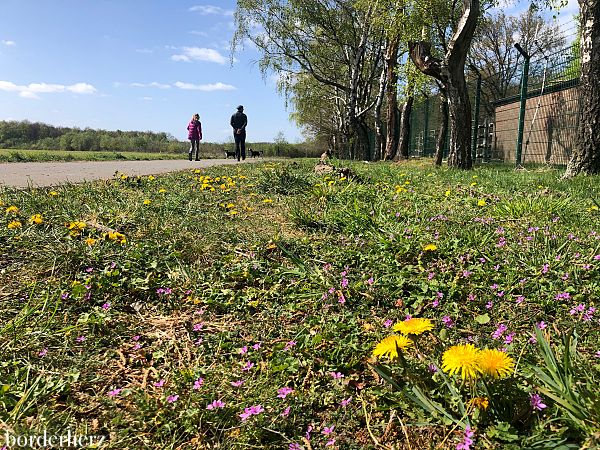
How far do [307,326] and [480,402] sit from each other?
0.92 m

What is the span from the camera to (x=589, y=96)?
6.23 meters

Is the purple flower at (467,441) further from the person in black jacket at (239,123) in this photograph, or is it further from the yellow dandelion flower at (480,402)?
the person in black jacket at (239,123)

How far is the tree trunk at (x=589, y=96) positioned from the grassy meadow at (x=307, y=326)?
139 inches

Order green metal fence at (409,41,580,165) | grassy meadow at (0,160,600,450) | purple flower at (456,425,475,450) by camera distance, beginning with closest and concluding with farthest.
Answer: purple flower at (456,425,475,450)
grassy meadow at (0,160,600,450)
green metal fence at (409,41,580,165)

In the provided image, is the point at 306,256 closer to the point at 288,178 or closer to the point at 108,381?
the point at 108,381

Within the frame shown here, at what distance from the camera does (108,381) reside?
66.2 inches

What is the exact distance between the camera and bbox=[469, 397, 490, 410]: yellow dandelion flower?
1.26 meters

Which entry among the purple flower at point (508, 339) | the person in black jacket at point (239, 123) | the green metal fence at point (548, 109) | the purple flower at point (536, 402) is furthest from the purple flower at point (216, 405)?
the person in black jacket at point (239, 123)

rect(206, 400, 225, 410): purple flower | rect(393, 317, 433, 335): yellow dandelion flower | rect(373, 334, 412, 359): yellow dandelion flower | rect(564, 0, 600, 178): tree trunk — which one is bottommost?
rect(206, 400, 225, 410): purple flower

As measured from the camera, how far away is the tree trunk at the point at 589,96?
6.17 meters

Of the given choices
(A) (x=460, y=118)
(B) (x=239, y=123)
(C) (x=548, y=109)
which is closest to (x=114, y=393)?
(A) (x=460, y=118)

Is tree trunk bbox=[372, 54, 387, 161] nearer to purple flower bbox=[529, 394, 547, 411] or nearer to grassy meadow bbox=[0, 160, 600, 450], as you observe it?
grassy meadow bbox=[0, 160, 600, 450]

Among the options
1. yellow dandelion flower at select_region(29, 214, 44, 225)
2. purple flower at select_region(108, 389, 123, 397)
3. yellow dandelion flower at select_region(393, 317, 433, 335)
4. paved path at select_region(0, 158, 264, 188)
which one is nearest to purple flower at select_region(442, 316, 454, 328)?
yellow dandelion flower at select_region(393, 317, 433, 335)

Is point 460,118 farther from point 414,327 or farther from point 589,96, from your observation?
point 414,327
